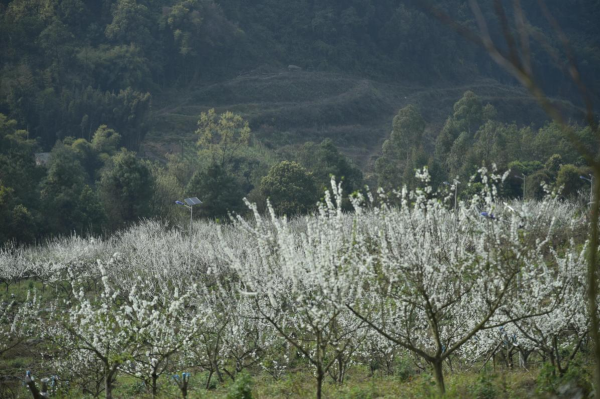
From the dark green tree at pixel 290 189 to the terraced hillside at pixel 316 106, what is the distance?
1099 inches

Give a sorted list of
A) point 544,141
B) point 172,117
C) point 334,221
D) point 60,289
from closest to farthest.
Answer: point 334,221, point 60,289, point 544,141, point 172,117

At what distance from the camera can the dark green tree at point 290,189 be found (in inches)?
1563

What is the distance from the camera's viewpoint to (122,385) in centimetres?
1442

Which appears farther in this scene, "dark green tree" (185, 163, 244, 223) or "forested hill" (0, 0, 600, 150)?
"forested hill" (0, 0, 600, 150)

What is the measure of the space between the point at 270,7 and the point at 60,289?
296 ft

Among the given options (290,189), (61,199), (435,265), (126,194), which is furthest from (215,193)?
(435,265)

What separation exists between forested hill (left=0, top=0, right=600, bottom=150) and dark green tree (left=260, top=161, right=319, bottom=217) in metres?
30.3

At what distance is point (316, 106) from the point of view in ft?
→ 280

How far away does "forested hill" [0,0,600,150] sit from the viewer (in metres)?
70.2

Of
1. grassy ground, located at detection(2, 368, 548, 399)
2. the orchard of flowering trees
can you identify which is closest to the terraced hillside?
grassy ground, located at detection(2, 368, 548, 399)

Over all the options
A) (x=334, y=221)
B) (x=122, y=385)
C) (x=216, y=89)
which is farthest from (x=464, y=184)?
(x=216, y=89)

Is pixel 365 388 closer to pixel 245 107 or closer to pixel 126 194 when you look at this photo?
pixel 126 194

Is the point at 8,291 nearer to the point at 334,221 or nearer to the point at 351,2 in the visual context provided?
the point at 334,221

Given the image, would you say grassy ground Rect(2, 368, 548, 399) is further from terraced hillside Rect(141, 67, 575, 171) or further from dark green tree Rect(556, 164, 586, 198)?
terraced hillside Rect(141, 67, 575, 171)
